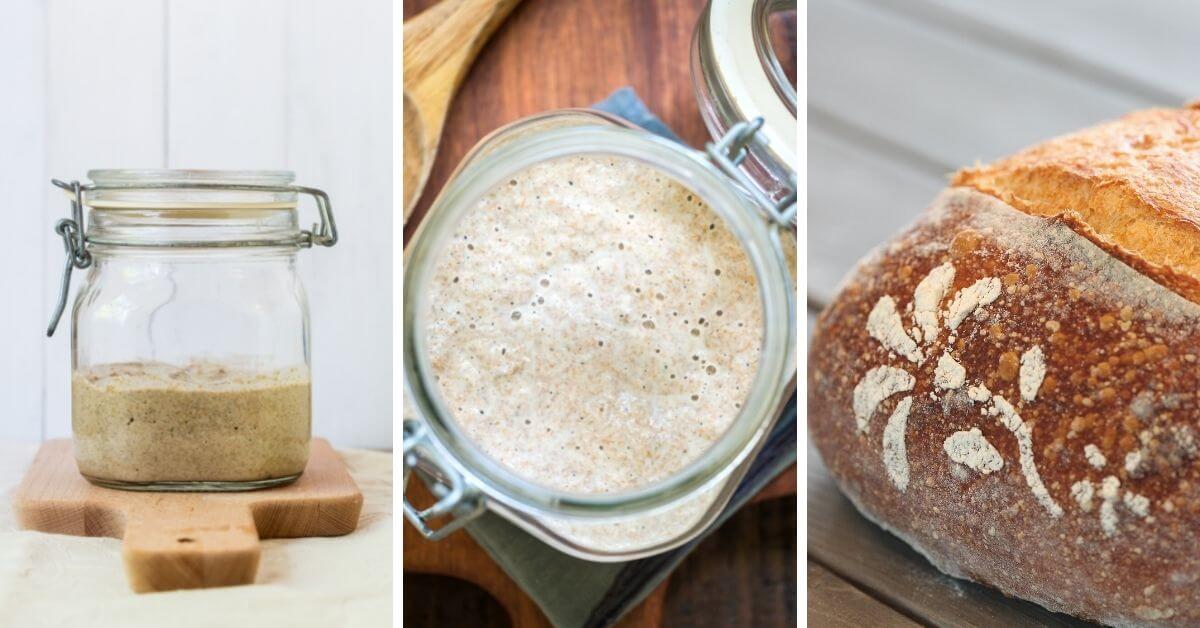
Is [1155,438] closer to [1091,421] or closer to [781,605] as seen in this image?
[1091,421]

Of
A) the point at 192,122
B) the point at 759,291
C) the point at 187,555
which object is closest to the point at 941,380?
the point at 759,291

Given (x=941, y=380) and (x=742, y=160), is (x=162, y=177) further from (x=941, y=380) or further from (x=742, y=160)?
(x=941, y=380)

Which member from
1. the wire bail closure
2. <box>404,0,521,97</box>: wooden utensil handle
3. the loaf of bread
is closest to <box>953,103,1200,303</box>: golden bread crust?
the loaf of bread

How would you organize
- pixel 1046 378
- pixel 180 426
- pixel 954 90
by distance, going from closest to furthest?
pixel 1046 378 → pixel 180 426 → pixel 954 90

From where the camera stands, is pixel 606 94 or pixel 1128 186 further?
pixel 606 94

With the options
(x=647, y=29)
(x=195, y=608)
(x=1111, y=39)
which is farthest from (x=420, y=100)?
(x=1111, y=39)

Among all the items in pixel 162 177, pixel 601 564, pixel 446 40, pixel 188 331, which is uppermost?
pixel 446 40
